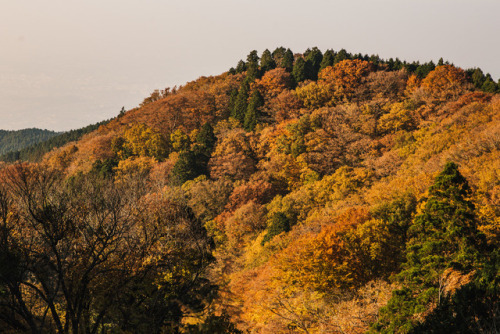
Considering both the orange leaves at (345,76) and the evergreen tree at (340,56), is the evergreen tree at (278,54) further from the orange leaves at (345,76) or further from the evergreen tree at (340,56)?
the orange leaves at (345,76)

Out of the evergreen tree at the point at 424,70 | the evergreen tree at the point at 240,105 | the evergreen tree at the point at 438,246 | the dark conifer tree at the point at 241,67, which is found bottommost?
the evergreen tree at the point at 438,246

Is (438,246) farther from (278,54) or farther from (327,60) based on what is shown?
(278,54)

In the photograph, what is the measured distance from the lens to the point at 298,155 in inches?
2098

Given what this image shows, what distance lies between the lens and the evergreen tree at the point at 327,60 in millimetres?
75894

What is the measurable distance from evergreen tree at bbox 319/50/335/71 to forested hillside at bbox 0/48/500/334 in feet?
2.24

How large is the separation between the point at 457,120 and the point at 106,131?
75481mm

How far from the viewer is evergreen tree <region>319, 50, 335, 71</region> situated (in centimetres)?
7589

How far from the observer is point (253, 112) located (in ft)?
218

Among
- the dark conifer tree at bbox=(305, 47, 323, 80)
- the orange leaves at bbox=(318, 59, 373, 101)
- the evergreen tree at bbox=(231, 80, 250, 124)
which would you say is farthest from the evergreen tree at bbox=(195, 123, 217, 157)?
the dark conifer tree at bbox=(305, 47, 323, 80)

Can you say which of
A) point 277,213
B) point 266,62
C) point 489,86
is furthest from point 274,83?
point 277,213

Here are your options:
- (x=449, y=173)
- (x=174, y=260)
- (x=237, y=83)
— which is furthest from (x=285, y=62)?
(x=174, y=260)

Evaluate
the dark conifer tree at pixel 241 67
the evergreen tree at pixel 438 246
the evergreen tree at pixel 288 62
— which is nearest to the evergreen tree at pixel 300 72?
the evergreen tree at pixel 288 62

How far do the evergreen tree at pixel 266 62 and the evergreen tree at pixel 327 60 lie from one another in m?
12.6

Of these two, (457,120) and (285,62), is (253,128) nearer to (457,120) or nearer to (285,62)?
(285,62)
